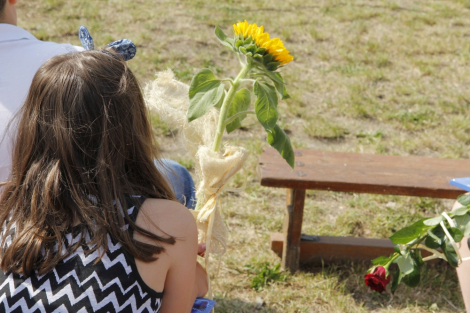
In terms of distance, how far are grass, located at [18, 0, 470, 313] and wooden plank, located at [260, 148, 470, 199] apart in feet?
1.59

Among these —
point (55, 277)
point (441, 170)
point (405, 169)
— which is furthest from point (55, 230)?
point (441, 170)

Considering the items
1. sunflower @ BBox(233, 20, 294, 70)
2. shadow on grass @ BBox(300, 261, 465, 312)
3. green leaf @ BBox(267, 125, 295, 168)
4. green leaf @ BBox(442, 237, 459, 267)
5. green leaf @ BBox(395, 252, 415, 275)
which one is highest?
sunflower @ BBox(233, 20, 294, 70)

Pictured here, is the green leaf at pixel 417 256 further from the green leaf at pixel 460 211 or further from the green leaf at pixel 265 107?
the green leaf at pixel 265 107

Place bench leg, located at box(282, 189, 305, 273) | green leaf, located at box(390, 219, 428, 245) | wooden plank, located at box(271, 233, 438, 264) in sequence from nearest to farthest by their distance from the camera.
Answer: green leaf, located at box(390, 219, 428, 245), bench leg, located at box(282, 189, 305, 273), wooden plank, located at box(271, 233, 438, 264)

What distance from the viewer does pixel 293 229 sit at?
2133 millimetres

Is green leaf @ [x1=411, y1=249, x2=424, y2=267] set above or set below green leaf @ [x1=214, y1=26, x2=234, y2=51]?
below

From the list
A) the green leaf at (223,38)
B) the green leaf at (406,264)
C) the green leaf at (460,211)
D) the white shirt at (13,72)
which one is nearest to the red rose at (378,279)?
the green leaf at (406,264)

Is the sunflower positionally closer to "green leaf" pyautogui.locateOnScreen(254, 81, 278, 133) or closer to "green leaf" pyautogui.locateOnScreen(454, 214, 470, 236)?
"green leaf" pyautogui.locateOnScreen(254, 81, 278, 133)

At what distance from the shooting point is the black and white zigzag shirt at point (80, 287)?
0.90 m

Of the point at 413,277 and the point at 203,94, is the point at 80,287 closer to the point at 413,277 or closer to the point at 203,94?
the point at 203,94

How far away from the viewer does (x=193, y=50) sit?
4480 mm

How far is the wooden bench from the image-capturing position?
193 centimetres

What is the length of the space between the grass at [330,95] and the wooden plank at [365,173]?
1.59 feet

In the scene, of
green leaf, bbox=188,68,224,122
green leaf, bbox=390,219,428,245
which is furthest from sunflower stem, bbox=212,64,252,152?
green leaf, bbox=390,219,428,245
